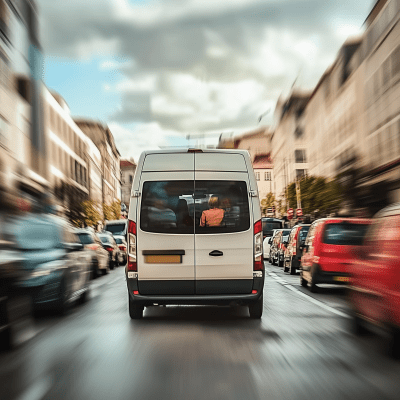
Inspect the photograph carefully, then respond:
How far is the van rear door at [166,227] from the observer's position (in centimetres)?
955

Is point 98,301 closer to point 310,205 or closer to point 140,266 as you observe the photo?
point 140,266

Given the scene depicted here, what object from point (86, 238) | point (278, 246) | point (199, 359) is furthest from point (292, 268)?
point (199, 359)

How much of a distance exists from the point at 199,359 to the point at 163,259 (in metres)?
2.80

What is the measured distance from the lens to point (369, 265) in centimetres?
754

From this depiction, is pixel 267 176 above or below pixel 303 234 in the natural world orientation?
above

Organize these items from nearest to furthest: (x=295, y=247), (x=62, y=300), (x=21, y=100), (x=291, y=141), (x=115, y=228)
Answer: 1. (x=62, y=300)
2. (x=295, y=247)
3. (x=115, y=228)
4. (x=21, y=100)
5. (x=291, y=141)

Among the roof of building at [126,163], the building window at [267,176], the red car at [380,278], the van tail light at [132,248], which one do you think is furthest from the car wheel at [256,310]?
the roof of building at [126,163]

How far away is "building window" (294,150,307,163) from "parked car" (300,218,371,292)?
253ft

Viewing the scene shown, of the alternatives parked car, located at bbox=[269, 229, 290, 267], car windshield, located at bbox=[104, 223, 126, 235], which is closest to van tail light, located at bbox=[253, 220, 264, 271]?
parked car, located at bbox=[269, 229, 290, 267]

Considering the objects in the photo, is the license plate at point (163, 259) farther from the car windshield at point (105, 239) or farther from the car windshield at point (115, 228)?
the car windshield at point (115, 228)

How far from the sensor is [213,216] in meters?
9.73

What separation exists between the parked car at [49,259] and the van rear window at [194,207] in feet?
5.57

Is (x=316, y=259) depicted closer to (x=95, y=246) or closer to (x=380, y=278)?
(x=380, y=278)

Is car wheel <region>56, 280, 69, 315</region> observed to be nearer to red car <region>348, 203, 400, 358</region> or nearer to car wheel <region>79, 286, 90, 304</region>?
car wheel <region>79, 286, 90, 304</region>
